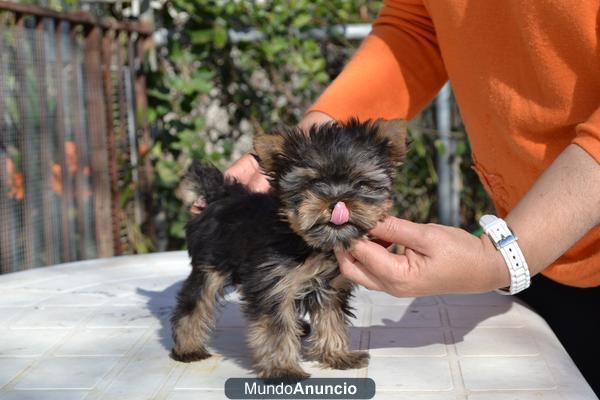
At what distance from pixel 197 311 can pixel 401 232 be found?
90 cm

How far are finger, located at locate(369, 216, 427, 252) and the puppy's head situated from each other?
0.10 ft

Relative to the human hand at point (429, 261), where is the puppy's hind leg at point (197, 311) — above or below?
below

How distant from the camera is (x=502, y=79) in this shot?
316 centimetres

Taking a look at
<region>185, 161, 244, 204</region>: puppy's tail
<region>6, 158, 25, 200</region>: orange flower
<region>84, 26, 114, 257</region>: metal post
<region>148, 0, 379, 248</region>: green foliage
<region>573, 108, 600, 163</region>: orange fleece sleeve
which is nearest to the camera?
<region>573, 108, 600, 163</region>: orange fleece sleeve

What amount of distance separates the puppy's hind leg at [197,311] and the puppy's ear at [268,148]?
1.64 feet

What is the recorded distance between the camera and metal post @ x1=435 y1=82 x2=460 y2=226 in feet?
23.0

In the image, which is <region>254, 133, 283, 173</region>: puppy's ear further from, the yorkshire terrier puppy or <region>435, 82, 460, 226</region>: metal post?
<region>435, 82, 460, 226</region>: metal post

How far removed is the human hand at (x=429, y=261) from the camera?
8.03 ft

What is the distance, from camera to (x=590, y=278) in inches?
129

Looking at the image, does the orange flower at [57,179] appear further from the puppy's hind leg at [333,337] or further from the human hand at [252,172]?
→ the puppy's hind leg at [333,337]

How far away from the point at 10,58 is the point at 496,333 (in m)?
3.59

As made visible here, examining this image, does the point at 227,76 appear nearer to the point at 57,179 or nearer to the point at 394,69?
the point at 57,179

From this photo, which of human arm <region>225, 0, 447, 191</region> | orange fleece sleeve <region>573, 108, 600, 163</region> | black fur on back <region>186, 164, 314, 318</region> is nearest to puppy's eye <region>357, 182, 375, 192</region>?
black fur on back <region>186, 164, 314, 318</region>

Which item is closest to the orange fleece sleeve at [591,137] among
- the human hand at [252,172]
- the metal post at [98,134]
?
the human hand at [252,172]
